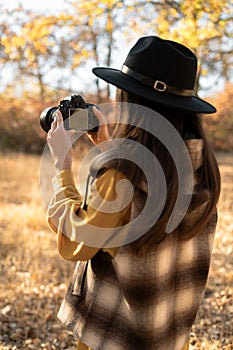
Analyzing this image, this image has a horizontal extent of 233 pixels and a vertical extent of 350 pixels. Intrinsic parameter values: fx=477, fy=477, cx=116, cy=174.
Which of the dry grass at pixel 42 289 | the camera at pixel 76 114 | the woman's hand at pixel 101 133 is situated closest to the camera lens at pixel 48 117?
the camera at pixel 76 114

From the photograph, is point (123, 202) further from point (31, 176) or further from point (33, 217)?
point (31, 176)

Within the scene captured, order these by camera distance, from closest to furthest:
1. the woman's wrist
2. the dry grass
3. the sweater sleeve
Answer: the sweater sleeve
the woman's wrist
the dry grass

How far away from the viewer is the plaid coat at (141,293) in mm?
1304

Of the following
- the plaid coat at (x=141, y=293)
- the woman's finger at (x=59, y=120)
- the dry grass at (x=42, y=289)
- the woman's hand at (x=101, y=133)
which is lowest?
the dry grass at (x=42, y=289)

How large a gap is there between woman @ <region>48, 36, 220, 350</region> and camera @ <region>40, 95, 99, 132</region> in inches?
2.5

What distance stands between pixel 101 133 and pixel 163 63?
369mm

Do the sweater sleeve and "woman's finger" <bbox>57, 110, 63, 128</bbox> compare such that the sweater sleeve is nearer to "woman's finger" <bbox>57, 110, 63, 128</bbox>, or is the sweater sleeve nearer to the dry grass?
"woman's finger" <bbox>57, 110, 63, 128</bbox>

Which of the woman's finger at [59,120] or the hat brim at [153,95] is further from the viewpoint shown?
the woman's finger at [59,120]

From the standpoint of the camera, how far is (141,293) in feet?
4.34

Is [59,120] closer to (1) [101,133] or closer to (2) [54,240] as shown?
(1) [101,133]

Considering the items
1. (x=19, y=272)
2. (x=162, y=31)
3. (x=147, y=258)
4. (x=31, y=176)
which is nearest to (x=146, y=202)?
(x=147, y=258)

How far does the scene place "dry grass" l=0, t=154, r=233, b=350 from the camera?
293 centimetres

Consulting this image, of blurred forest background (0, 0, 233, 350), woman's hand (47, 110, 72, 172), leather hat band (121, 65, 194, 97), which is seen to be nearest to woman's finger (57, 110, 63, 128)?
woman's hand (47, 110, 72, 172)

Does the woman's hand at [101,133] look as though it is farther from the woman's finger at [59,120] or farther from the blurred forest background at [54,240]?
the blurred forest background at [54,240]
